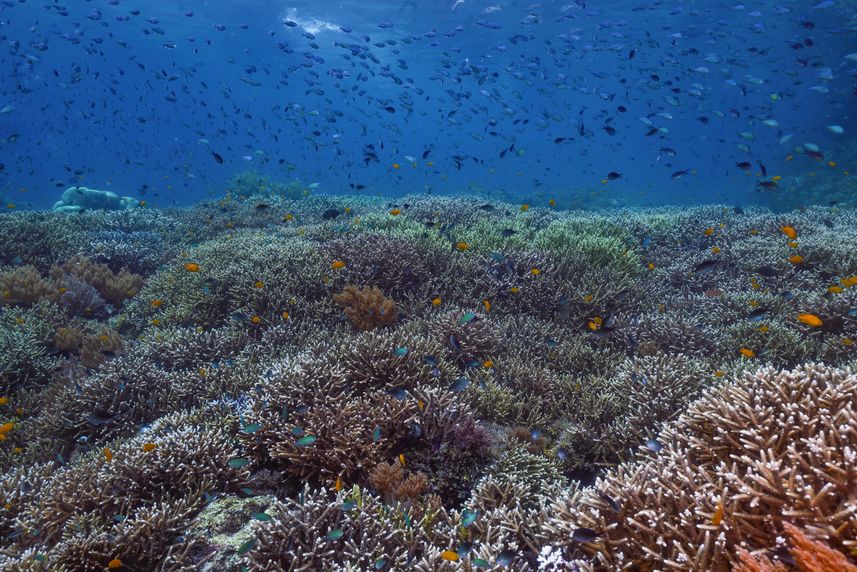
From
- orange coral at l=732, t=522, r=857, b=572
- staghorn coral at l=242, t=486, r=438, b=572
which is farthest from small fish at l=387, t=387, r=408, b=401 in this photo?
orange coral at l=732, t=522, r=857, b=572

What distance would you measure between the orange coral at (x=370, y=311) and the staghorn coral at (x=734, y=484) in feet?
15.7

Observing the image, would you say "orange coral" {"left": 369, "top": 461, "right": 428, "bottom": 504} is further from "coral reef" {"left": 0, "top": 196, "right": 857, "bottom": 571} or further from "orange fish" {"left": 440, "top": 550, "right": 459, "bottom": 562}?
"orange fish" {"left": 440, "top": 550, "right": 459, "bottom": 562}

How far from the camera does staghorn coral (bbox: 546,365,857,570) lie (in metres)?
2.40

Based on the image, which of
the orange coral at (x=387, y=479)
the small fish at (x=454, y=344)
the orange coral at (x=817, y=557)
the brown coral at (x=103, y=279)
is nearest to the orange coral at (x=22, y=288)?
the brown coral at (x=103, y=279)

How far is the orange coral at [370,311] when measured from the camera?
7.67 m

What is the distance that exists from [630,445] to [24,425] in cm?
841

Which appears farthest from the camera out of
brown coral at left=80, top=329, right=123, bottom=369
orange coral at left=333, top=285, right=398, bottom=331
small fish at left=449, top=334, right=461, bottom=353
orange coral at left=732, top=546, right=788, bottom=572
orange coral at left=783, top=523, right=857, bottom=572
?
brown coral at left=80, top=329, right=123, bottom=369

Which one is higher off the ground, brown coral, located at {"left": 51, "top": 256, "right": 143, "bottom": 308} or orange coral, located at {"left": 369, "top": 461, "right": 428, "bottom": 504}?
orange coral, located at {"left": 369, "top": 461, "right": 428, "bottom": 504}

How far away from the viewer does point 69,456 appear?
5949 mm

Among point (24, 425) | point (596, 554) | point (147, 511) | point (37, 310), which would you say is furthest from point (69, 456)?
point (596, 554)

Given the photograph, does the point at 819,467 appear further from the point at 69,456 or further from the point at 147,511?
the point at 69,456

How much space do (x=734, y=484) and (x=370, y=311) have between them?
5.83 meters

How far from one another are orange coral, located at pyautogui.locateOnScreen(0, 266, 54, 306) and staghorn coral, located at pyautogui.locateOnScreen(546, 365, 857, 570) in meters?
12.0

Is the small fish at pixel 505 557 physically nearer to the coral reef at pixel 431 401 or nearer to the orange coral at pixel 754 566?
the coral reef at pixel 431 401
